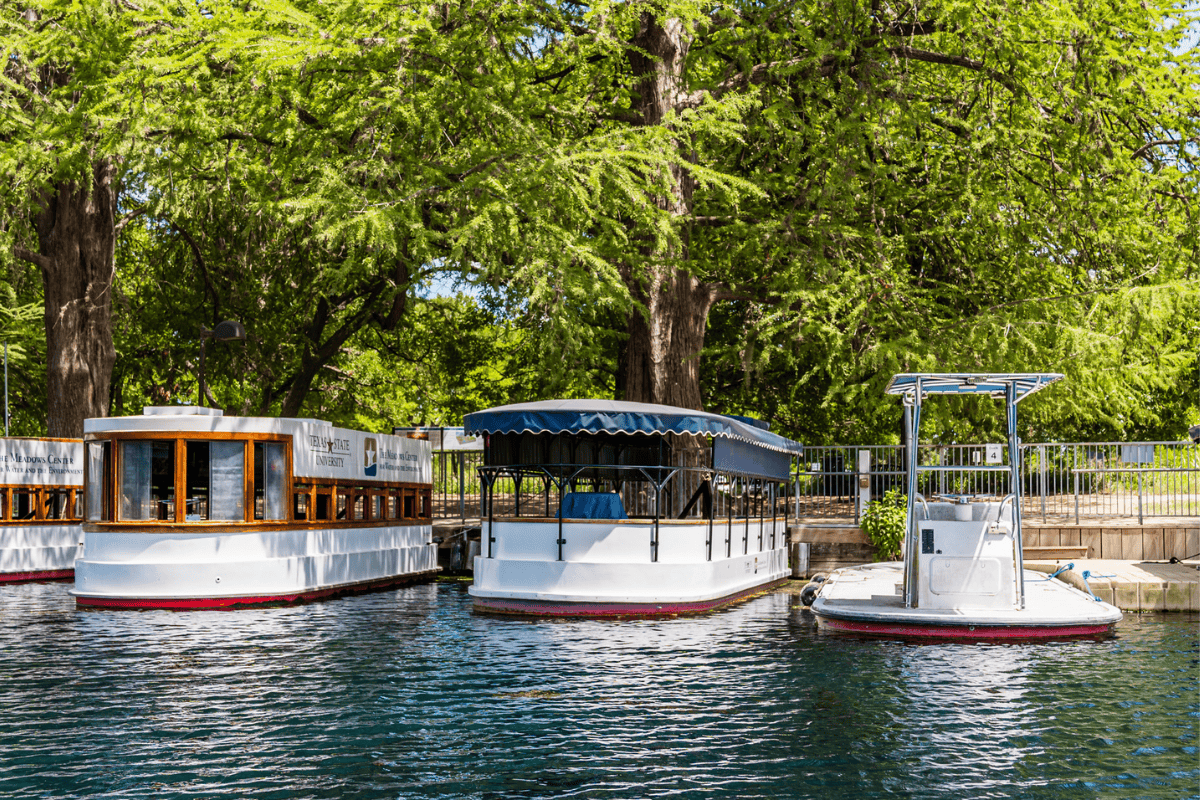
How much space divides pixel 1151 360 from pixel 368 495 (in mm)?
15419

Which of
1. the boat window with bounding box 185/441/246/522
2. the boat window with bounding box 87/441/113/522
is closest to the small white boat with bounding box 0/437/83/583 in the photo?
the boat window with bounding box 87/441/113/522

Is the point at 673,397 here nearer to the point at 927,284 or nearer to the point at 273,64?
the point at 927,284

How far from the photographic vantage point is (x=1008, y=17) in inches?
885

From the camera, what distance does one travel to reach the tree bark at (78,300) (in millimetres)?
26312

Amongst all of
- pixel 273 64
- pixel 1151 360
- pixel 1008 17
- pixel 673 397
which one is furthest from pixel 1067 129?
pixel 273 64

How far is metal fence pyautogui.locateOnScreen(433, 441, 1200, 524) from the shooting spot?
24.9 m

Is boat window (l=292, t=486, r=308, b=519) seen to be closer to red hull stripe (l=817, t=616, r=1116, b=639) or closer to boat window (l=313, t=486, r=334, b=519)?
boat window (l=313, t=486, r=334, b=519)

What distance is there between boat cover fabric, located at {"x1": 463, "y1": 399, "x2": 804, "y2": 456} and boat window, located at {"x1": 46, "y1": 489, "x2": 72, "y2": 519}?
10938 mm

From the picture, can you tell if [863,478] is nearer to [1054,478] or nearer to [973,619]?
[1054,478]

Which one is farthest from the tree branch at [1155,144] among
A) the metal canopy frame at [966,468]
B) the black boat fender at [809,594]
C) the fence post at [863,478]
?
the black boat fender at [809,594]

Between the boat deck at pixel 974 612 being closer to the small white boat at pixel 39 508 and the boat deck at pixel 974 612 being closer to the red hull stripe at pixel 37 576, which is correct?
the small white boat at pixel 39 508

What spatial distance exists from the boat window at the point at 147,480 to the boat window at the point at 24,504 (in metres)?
6.67

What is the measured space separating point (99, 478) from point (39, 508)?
21.2 ft

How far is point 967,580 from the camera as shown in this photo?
16.5 meters
